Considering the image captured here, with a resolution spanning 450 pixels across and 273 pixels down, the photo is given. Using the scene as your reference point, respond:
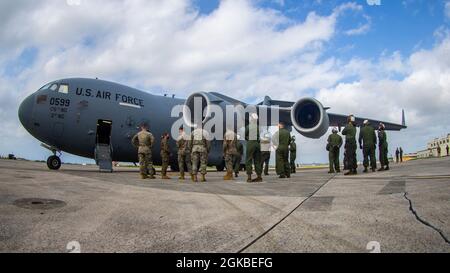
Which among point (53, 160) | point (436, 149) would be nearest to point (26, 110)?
point (53, 160)

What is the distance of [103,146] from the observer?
14.1 meters

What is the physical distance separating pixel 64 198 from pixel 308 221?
327 centimetres

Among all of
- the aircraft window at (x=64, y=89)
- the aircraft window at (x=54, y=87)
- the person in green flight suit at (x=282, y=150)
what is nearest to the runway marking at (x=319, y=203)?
the person in green flight suit at (x=282, y=150)

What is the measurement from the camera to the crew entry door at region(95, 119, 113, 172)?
13.8m

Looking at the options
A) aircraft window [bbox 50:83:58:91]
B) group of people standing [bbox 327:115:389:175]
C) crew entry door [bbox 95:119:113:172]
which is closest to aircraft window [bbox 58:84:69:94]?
aircraft window [bbox 50:83:58:91]

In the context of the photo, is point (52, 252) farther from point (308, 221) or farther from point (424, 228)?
point (424, 228)

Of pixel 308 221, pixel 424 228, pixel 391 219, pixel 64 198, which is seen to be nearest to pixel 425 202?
pixel 391 219

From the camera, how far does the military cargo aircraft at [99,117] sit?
13203 mm

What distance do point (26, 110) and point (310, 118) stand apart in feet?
35.6

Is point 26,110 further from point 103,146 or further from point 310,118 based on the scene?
point 310,118

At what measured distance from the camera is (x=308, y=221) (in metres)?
3.69

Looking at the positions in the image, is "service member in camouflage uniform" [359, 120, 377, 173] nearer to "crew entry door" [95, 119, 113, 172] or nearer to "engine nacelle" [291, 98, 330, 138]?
"engine nacelle" [291, 98, 330, 138]

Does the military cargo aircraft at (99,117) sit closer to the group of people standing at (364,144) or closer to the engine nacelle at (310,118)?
the engine nacelle at (310,118)

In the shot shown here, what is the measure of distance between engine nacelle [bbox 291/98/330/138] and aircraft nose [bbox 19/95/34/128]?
9.91 meters
